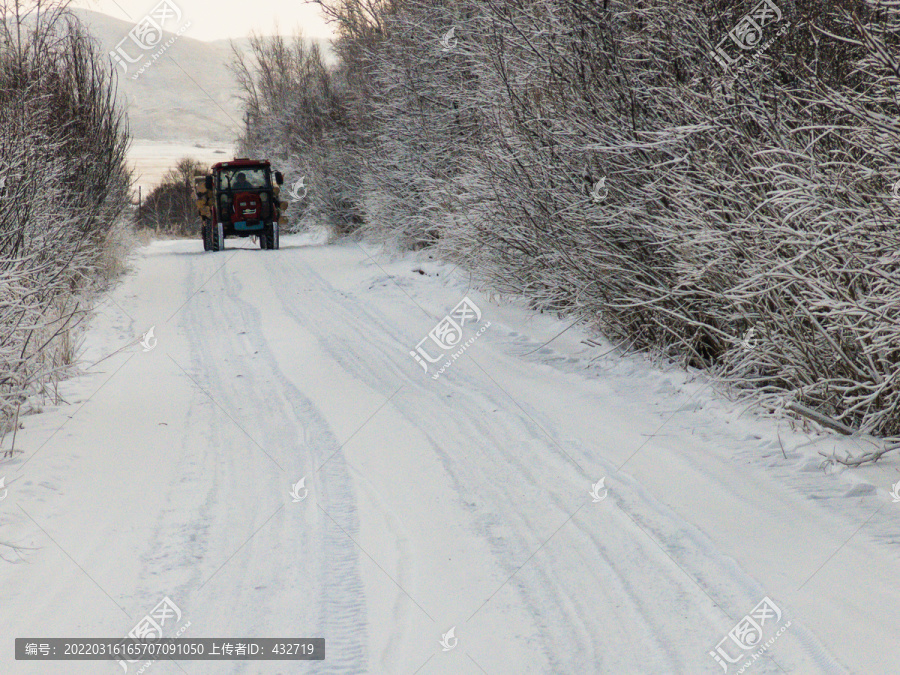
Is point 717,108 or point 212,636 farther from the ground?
point 717,108

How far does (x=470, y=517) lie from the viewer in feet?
13.8

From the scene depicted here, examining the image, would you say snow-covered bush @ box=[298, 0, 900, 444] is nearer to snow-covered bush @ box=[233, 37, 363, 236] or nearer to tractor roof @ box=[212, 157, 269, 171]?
snow-covered bush @ box=[233, 37, 363, 236]

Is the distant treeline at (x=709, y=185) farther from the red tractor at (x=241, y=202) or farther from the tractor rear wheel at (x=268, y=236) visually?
the red tractor at (x=241, y=202)

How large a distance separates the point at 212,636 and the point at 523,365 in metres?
4.88

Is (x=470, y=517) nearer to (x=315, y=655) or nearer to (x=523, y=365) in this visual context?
(x=315, y=655)

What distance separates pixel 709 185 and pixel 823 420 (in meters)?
2.06

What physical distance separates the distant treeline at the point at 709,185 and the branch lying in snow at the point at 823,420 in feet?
0.31

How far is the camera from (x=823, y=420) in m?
4.81

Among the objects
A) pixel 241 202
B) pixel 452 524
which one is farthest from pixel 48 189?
pixel 241 202

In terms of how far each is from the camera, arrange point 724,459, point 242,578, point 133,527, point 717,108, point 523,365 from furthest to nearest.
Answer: point 523,365
point 717,108
point 724,459
point 133,527
point 242,578

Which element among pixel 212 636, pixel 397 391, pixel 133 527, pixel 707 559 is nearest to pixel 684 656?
pixel 707 559

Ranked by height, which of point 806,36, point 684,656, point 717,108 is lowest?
point 684,656

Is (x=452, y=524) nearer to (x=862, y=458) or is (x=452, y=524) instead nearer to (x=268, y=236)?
(x=862, y=458)

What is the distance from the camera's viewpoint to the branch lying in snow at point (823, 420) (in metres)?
4.74
